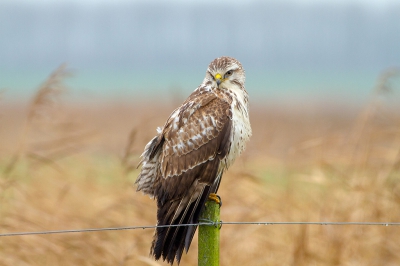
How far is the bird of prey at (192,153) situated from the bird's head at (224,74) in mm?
187

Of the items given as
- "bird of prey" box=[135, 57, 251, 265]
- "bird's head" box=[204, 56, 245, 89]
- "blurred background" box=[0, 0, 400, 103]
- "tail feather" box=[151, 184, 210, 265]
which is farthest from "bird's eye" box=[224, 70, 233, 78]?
"blurred background" box=[0, 0, 400, 103]

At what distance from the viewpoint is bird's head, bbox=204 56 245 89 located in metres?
5.51

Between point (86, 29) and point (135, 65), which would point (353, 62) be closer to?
point (135, 65)

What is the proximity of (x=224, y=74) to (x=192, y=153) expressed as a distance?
0.79 m

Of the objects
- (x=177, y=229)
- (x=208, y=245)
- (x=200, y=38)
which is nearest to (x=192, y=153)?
(x=177, y=229)

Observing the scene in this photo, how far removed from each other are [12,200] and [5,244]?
1.92 feet

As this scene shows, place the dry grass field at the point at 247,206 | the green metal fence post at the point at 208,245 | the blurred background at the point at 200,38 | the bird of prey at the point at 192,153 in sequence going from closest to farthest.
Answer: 1. the green metal fence post at the point at 208,245
2. the bird of prey at the point at 192,153
3. the dry grass field at the point at 247,206
4. the blurred background at the point at 200,38

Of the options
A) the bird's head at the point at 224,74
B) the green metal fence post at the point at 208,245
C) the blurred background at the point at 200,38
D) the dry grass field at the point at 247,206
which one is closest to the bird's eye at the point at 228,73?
the bird's head at the point at 224,74

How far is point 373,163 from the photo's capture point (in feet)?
21.6

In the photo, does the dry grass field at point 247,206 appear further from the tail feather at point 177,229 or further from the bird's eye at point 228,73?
the tail feather at point 177,229

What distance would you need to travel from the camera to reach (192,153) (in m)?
5.10

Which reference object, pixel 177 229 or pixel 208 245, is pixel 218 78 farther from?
pixel 208 245

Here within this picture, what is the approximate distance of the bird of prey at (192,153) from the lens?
16.0 feet

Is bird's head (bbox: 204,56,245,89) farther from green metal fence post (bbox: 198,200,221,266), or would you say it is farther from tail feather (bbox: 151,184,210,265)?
green metal fence post (bbox: 198,200,221,266)
